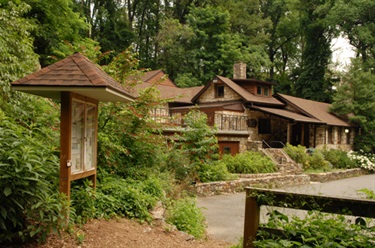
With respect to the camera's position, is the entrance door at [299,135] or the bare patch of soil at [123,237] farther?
the entrance door at [299,135]

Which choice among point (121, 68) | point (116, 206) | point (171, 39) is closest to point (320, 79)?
point (171, 39)

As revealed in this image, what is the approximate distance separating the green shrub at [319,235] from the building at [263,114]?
1787 cm

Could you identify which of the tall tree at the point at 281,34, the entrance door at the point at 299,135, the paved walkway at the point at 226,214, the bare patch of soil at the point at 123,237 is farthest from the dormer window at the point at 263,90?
the bare patch of soil at the point at 123,237

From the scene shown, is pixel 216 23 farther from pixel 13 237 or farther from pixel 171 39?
pixel 13 237

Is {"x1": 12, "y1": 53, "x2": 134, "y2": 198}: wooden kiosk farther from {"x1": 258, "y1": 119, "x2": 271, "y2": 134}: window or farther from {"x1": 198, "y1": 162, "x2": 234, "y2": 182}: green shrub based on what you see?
{"x1": 258, "y1": 119, "x2": 271, "y2": 134}: window

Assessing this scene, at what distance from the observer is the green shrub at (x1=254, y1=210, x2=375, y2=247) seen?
3.58 m

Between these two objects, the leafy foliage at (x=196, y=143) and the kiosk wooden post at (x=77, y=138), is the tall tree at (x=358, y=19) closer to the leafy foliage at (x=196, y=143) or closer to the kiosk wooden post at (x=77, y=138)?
the leafy foliage at (x=196, y=143)

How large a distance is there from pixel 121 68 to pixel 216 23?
102 ft

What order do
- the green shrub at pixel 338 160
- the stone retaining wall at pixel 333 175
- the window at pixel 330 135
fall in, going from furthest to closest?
the window at pixel 330 135 < the green shrub at pixel 338 160 < the stone retaining wall at pixel 333 175

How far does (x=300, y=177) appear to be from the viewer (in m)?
16.7

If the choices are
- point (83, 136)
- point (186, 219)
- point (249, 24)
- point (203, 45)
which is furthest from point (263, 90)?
point (83, 136)

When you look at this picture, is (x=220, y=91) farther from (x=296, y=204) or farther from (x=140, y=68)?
(x=296, y=204)

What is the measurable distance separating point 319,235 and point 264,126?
22647mm

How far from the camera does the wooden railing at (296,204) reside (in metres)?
3.56
